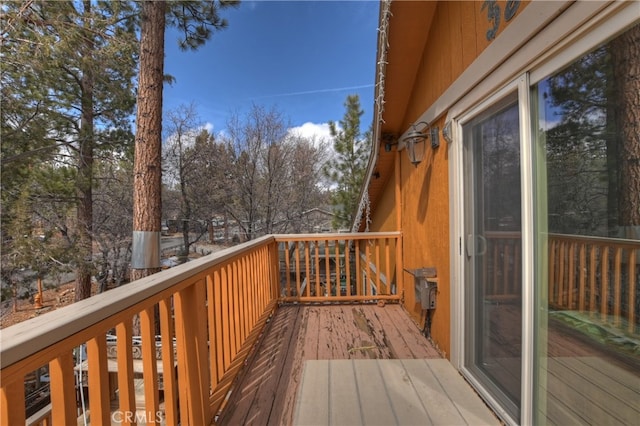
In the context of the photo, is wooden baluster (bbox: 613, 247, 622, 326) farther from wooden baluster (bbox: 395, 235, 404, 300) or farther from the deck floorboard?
wooden baluster (bbox: 395, 235, 404, 300)

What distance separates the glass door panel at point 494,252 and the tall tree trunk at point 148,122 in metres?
4.48

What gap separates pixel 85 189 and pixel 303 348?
26.5ft

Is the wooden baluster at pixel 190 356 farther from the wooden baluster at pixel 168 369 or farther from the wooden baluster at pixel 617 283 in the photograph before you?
the wooden baluster at pixel 617 283

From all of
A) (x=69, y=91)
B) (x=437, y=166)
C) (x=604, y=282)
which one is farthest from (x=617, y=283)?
(x=69, y=91)

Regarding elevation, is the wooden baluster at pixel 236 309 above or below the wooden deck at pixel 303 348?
above

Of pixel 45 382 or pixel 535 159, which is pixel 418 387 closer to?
pixel 535 159

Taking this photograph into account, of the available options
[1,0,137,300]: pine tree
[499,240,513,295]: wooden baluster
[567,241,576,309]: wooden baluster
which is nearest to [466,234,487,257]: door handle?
[499,240,513,295]: wooden baluster

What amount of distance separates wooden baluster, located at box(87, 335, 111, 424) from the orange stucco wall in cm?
217

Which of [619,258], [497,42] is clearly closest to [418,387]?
[619,258]

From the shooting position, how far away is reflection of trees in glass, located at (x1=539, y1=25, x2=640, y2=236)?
3.34 feet

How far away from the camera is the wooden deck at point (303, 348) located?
1864mm

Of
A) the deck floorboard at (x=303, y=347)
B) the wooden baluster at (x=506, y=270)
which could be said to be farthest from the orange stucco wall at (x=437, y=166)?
the wooden baluster at (x=506, y=270)

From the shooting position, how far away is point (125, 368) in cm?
107

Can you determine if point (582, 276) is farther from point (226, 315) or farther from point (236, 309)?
point (236, 309)
